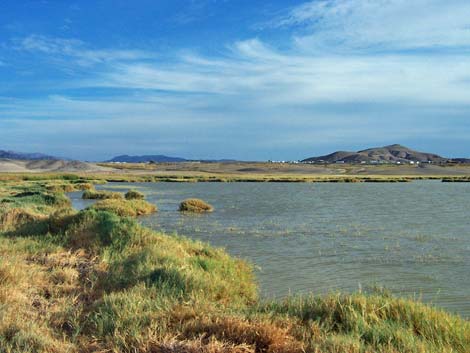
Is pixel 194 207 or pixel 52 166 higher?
pixel 52 166

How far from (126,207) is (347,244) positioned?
1472 centimetres

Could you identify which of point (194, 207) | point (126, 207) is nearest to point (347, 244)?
point (194, 207)

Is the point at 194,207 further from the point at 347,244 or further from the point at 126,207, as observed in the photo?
the point at 347,244

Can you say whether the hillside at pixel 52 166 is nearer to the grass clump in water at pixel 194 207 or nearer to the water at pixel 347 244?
the grass clump in water at pixel 194 207

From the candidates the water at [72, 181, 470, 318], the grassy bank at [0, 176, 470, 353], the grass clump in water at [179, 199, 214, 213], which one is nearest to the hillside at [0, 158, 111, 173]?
the grass clump in water at [179, 199, 214, 213]

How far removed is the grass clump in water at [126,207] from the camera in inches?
1064

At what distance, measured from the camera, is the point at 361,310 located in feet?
22.1

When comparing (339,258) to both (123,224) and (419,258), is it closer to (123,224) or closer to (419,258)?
(419,258)

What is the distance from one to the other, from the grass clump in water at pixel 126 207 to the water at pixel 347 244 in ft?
3.03

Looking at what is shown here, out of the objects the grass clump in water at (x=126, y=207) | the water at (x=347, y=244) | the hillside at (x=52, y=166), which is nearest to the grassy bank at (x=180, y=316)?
the water at (x=347, y=244)

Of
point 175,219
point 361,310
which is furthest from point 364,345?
point 175,219

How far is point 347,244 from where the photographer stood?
17828 mm

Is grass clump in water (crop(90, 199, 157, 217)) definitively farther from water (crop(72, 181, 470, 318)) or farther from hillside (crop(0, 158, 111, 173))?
hillside (crop(0, 158, 111, 173))

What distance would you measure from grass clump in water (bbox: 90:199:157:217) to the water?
92cm
